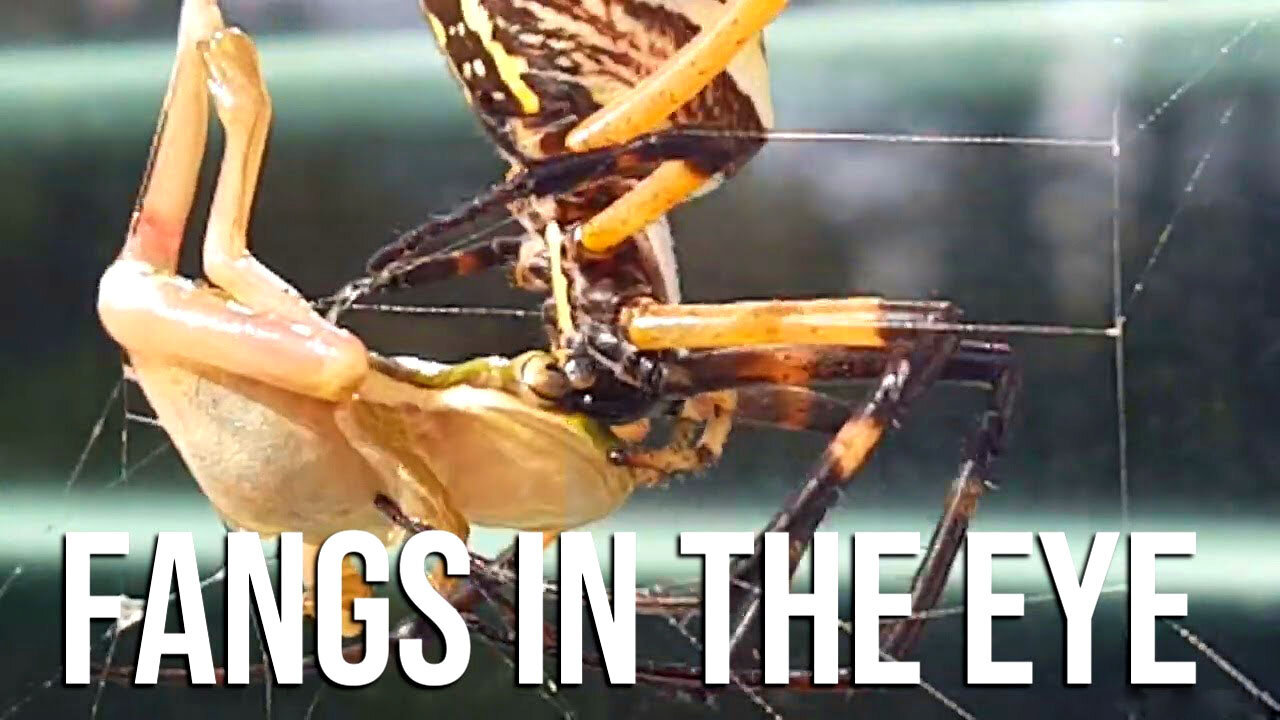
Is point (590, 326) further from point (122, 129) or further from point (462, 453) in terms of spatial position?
point (122, 129)

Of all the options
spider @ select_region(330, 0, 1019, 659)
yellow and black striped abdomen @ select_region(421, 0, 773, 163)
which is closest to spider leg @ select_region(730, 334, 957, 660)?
spider @ select_region(330, 0, 1019, 659)

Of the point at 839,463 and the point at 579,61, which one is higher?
the point at 579,61

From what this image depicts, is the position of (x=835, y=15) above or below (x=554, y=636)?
above

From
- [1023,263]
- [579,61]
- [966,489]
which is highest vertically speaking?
[579,61]

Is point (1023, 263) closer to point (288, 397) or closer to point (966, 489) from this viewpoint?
point (966, 489)

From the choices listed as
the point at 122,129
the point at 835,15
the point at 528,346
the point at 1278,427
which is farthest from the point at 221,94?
the point at 1278,427

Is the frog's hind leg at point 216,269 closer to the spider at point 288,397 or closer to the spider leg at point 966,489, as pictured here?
the spider at point 288,397

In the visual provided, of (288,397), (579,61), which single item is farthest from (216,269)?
(579,61)

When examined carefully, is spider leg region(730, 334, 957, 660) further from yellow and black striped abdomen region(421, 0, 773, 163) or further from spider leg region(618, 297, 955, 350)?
yellow and black striped abdomen region(421, 0, 773, 163)

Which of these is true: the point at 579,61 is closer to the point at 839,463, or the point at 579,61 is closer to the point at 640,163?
the point at 640,163
